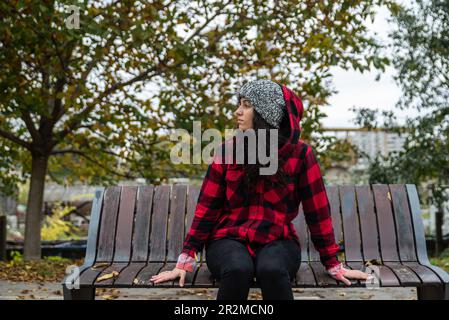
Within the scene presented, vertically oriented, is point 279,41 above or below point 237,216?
above

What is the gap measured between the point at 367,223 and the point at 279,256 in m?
0.96

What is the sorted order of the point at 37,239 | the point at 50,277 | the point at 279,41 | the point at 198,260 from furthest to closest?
1. the point at 37,239
2. the point at 279,41
3. the point at 50,277
4. the point at 198,260

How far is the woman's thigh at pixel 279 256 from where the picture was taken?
291 centimetres

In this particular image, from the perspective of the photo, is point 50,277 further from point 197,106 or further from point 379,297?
point 379,297

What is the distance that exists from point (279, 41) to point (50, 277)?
10.4 feet

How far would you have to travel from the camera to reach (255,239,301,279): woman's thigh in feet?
9.53

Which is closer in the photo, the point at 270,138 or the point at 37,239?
the point at 270,138

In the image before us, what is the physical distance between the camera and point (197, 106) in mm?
6773

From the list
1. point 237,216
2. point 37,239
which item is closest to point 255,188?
point 237,216

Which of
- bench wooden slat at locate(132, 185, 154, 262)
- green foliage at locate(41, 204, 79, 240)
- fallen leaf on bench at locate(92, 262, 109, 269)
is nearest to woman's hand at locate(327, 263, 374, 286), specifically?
bench wooden slat at locate(132, 185, 154, 262)

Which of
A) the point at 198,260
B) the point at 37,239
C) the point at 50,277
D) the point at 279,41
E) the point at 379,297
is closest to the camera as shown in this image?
the point at 198,260

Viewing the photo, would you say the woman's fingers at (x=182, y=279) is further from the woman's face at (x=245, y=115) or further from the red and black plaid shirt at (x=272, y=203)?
the woman's face at (x=245, y=115)

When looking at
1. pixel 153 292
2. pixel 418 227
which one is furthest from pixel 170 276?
pixel 153 292

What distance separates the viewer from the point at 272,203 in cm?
322
